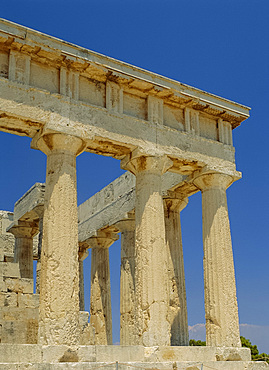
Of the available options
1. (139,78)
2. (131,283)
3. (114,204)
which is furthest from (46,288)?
(114,204)

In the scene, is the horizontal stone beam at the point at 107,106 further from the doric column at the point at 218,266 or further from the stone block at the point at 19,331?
the stone block at the point at 19,331

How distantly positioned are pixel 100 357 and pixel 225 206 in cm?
642

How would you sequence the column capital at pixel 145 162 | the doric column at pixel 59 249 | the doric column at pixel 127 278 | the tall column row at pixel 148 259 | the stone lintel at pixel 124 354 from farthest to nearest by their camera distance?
the doric column at pixel 127 278, the column capital at pixel 145 162, the tall column row at pixel 148 259, the doric column at pixel 59 249, the stone lintel at pixel 124 354

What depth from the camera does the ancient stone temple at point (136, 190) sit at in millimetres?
13430

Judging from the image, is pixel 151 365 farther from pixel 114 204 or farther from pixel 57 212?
pixel 114 204

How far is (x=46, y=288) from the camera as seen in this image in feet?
43.6

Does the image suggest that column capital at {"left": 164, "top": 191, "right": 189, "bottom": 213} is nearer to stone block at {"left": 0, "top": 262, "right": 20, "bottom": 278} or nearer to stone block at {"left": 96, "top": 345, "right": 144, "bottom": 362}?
stone block at {"left": 0, "top": 262, "right": 20, "bottom": 278}

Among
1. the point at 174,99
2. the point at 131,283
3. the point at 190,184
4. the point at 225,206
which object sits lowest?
the point at 131,283

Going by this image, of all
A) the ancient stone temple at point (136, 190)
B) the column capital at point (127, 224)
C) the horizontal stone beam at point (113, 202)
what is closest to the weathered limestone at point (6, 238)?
the horizontal stone beam at point (113, 202)

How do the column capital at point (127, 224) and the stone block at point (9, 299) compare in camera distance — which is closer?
the stone block at point (9, 299)

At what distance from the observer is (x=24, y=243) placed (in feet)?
77.0

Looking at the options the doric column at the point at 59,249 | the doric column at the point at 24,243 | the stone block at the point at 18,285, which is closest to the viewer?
the doric column at the point at 59,249

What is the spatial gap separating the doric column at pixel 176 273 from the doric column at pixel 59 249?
584 cm

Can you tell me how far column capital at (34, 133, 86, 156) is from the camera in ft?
47.5
